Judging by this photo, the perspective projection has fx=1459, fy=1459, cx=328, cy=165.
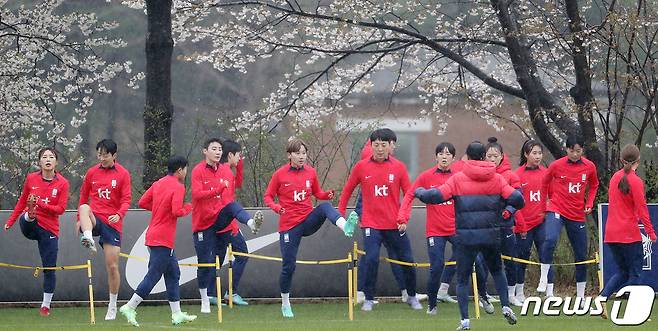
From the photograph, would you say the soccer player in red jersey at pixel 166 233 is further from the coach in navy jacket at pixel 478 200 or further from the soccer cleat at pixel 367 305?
the coach in navy jacket at pixel 478 200

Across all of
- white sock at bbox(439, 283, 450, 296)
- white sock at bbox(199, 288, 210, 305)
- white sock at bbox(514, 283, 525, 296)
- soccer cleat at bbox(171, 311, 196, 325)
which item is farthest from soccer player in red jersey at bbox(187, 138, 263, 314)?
white sock at bbox(514, 283, 525, 296)

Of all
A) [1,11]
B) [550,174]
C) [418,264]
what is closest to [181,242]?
[418,264]

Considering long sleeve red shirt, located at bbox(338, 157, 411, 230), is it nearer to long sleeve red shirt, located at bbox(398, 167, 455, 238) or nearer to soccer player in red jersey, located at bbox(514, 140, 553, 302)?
long sleeve red shirt, located at bbox(398, 167, 455, 238)

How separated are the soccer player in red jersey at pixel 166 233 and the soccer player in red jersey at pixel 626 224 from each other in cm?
475

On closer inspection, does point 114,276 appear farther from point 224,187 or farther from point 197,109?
point 197,109

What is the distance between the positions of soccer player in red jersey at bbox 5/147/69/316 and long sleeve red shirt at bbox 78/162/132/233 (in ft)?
2.05

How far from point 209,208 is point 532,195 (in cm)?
419

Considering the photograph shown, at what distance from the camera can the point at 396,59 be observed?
2811 cm

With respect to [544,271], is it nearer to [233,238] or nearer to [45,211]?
[233,238]

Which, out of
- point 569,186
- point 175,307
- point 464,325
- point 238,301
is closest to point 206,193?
point 175,307

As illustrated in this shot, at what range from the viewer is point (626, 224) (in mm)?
16266

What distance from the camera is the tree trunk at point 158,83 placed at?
24.4 m

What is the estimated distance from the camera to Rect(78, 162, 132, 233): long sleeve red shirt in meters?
17.5

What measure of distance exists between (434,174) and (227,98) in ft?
96.6
